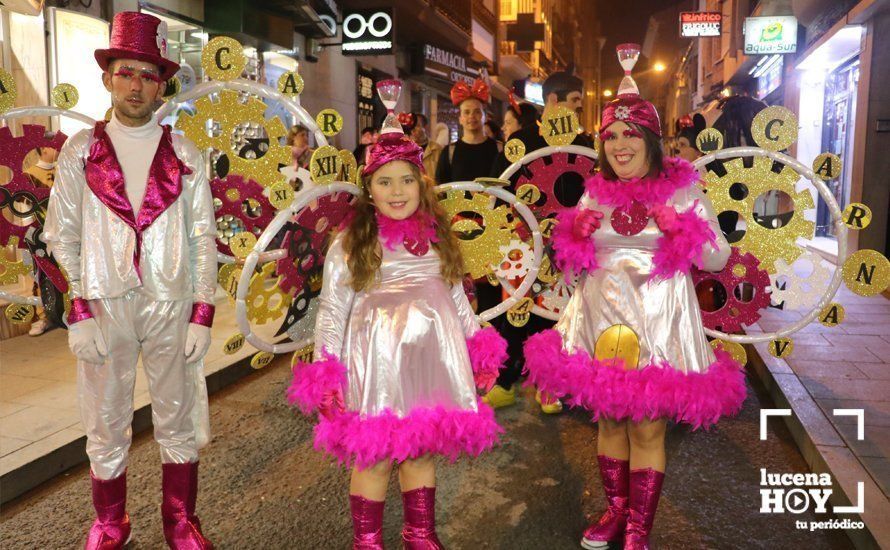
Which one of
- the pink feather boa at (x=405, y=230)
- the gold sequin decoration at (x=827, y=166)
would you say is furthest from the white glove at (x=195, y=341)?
the gold sequin decoration at (x=827, y=166)

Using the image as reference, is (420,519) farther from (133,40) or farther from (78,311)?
(133,40)

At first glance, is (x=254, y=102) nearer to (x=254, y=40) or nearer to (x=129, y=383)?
(x=129, y=383)

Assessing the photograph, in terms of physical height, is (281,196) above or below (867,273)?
above

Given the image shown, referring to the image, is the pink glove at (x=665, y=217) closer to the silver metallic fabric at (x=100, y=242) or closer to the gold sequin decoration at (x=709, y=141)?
the gold sequin decoration at (x=709, y=141)

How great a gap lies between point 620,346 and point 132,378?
207cm

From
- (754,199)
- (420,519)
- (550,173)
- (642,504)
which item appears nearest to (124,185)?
(420,519)

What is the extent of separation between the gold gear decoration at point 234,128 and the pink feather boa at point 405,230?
899 mm

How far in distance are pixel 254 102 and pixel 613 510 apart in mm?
2583

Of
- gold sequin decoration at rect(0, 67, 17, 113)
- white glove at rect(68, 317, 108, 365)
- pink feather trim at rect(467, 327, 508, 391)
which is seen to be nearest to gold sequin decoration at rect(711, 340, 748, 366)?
pink feather trim at rect(467, 327, 508, 391)

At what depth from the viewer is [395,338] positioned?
2.67 m

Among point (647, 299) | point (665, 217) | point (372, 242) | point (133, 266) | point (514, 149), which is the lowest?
point (647, 299)

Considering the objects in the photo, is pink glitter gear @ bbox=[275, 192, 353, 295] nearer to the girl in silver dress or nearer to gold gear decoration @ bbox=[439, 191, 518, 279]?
the girl in silver dress

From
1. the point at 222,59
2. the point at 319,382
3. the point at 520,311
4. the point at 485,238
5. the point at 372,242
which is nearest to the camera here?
the point at 319,382

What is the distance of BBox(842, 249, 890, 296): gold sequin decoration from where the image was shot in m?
3.53
